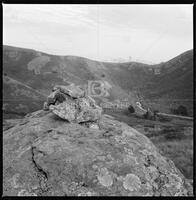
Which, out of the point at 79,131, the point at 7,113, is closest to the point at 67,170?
the point at 79,131

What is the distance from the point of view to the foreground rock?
15.6 ft

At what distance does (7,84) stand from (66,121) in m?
106

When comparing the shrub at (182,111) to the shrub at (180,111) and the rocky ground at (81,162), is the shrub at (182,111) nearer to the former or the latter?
the shrub at (180,111)

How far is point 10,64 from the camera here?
458ft

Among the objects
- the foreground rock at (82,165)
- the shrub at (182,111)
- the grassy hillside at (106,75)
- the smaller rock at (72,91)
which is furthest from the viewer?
the grassy hillside at (106,75)

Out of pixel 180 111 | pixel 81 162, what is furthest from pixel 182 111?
pixel 81 162

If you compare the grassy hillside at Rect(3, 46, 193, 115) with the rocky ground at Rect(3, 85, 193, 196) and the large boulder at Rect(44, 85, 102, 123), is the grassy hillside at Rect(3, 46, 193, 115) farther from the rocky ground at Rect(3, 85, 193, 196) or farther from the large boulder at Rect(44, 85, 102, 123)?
the rocky ground at Rect(3, 85, 193, 196)

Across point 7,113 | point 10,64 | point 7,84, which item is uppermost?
point 10,64

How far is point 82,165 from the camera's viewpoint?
16.5ft

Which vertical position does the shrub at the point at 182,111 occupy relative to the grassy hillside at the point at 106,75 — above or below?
below

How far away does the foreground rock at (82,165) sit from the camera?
4.75m

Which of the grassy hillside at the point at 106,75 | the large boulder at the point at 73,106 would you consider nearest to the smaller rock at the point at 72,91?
the large boulder at the point at 73,106

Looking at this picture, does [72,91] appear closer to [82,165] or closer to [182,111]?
[82,165]

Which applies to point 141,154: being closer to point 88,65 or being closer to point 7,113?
point 7,113
